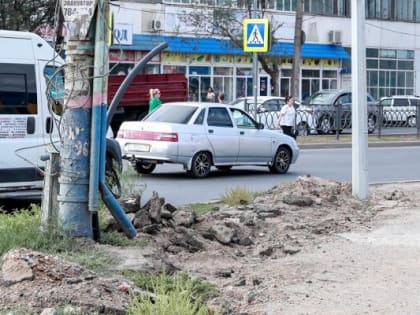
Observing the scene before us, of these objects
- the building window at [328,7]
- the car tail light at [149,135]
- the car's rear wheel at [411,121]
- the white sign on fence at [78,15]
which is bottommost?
the car tail light at [149,135]

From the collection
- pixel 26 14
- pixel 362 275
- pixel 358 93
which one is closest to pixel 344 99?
pixel 26 14

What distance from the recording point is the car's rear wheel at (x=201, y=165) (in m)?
17.6

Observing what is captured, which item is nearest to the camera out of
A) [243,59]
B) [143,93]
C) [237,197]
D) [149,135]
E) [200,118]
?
[237,197]

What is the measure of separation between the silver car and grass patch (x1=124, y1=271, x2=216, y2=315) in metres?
10.2

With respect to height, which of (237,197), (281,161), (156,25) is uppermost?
(156,25)

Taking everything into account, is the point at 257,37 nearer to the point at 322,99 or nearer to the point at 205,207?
the point at 205,207

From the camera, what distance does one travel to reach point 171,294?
19.7 feet

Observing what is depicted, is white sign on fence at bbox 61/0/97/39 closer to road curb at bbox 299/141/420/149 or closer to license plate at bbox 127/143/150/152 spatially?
license plate at bbox 127/143/150/152

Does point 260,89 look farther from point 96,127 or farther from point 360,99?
point 96,127

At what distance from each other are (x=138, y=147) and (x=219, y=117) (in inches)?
77.8

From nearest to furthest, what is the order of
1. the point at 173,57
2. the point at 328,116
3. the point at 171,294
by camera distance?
the point at 171,294, the point at 328,116, the point at 173,57

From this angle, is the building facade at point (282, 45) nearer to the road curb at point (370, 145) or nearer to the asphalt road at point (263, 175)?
the road curb at point (370, 145)

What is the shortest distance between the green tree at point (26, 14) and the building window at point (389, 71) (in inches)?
1308

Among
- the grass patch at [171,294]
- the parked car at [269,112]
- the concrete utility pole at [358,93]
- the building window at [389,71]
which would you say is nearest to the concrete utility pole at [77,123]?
the grass patch at [171,294]
